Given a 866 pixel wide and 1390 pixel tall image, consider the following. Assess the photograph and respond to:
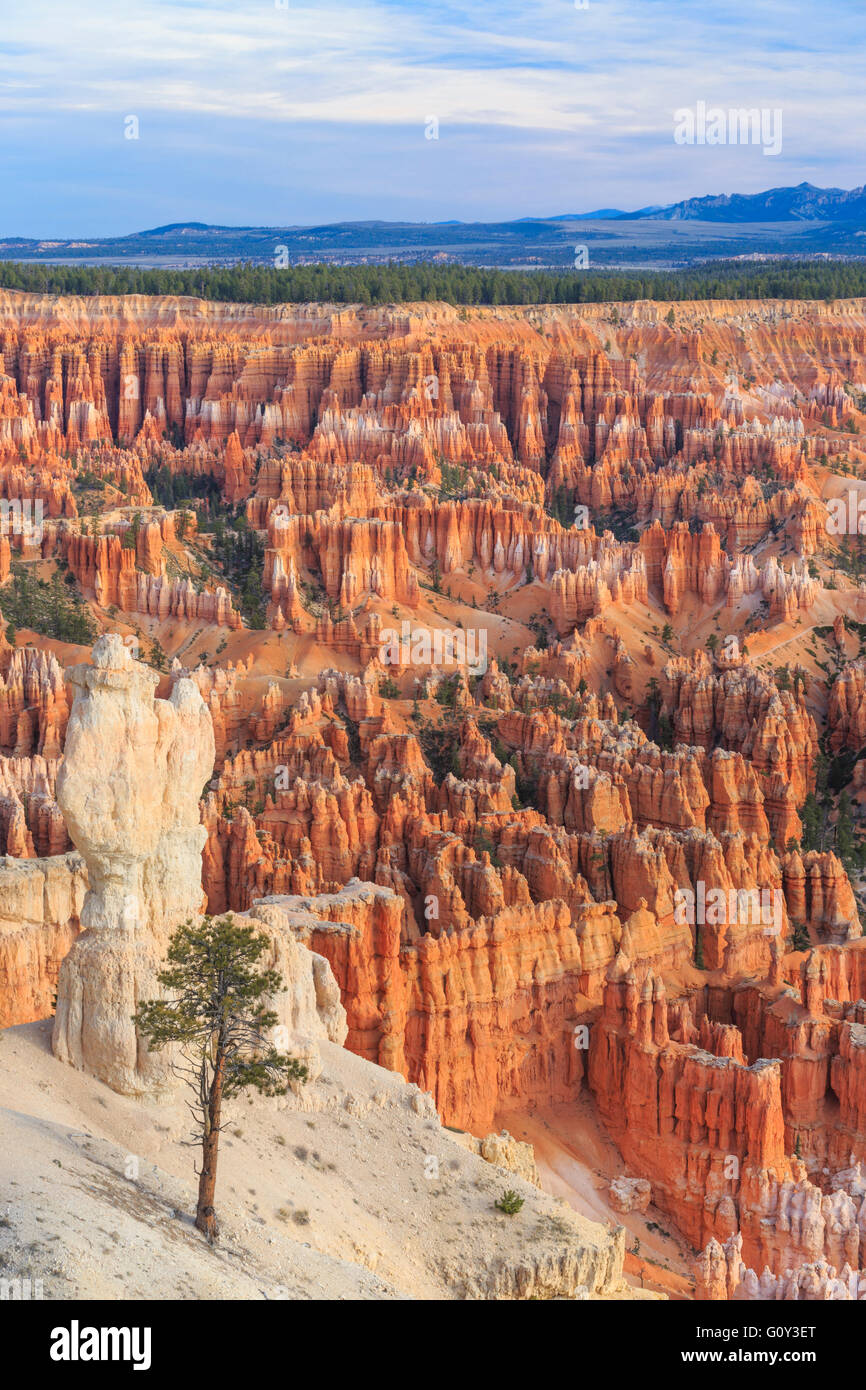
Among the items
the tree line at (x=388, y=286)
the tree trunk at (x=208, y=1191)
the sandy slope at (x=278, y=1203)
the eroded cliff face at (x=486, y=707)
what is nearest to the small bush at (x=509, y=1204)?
the sandy slope at (x=278, y=1203)

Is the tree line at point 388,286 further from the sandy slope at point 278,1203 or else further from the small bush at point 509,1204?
the small bush at point 509,1204

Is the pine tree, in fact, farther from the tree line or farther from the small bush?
the tree line

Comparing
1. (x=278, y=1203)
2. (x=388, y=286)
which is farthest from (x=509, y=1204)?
(x=388, y=286)

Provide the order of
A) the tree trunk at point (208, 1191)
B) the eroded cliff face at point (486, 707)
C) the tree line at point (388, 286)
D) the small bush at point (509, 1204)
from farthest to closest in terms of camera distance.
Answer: the tree line at point (388, 286), the eroded cliff face at point (486, 707), the small bush at point (509, 1204), the tree trunk at point (208, 1191)

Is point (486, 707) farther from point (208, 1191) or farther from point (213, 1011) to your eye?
point (208, 1191)

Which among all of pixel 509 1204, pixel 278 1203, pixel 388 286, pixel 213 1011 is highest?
pixel 388 286

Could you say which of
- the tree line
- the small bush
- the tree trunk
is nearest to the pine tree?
the tree trunk
